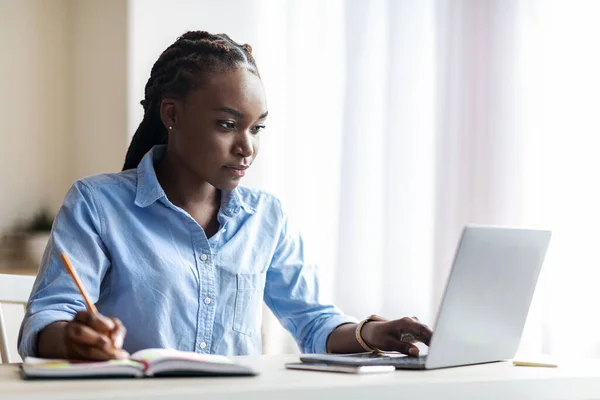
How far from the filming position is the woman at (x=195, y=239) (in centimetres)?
145

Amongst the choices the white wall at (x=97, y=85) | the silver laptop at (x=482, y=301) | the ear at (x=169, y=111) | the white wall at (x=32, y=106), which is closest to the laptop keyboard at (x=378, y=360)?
the silver laptop at (x=482, y=301)

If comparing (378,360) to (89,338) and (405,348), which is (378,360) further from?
(89,338)

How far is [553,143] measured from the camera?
2697 millimetres

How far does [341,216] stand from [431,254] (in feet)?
0.99

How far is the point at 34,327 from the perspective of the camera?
126 cm

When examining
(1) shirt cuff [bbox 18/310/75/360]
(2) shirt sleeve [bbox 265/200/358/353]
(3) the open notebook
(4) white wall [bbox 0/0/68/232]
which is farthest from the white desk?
A: (4) white wall [bbox 0/0/68/232]

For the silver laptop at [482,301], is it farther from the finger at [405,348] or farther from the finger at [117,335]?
the finger at [117,335]

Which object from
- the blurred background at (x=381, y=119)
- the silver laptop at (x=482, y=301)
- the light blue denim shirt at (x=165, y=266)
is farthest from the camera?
the blurred background at (x=381, y=119)

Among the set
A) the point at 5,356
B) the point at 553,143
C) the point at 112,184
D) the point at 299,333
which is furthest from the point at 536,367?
the point at 553,143

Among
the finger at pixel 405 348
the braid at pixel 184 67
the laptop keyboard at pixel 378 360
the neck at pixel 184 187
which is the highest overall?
the braid at pixel 184 67

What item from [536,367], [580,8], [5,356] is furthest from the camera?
[580,8]

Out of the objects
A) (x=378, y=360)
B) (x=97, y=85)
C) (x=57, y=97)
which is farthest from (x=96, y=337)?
(x=57, y=97)

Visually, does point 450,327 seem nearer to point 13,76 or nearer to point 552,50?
point 552,50

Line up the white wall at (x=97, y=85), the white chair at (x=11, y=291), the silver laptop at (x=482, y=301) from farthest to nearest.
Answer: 1. the white wall at (x=97, y=85)
2. the white chair at (x=11, y=291)
3. the silver laptop at (x=482, y=301)
